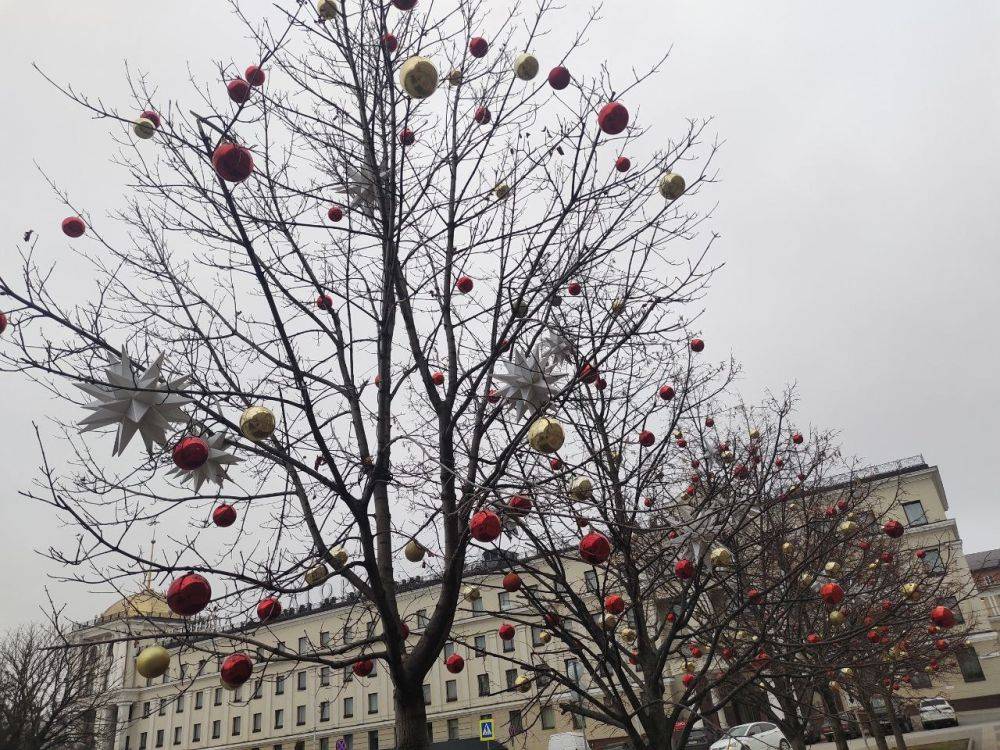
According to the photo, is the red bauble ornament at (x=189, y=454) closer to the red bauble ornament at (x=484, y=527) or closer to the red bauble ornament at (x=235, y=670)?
the red bauble ornament at (x=235, y=670)

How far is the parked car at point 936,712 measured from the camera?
93.7 feet

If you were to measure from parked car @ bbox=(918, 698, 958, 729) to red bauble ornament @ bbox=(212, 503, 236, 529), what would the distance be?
111ft

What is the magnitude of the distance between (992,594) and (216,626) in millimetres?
76984

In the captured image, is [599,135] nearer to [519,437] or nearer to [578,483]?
[519,437]

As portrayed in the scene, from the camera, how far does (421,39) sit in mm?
5566

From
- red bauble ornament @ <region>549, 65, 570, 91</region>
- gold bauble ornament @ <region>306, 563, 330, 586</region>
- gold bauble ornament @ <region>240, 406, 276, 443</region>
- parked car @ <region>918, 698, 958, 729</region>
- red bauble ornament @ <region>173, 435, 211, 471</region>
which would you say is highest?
red bauble ornament @ <region>549, 65, 570, 91</region>

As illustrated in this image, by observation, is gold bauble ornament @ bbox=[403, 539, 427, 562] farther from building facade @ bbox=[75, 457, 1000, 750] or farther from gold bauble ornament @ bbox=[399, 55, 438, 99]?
building facade @ bbox=[75, 457, 1000, 750]

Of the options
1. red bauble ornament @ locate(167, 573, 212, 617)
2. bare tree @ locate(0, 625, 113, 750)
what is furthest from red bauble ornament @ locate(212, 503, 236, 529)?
bare tree @ locate(0, 625, 113, 750)

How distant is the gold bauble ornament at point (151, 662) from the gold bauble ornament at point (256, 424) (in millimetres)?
1189

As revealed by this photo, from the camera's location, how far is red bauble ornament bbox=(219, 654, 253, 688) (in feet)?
12.1

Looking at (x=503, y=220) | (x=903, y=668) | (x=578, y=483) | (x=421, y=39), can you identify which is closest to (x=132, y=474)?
(x=578, y=483)

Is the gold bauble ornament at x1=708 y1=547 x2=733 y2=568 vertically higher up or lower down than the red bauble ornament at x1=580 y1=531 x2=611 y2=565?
higher up

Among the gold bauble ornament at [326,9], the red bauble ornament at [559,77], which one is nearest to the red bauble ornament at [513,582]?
the red bauble ornament at [559,77]

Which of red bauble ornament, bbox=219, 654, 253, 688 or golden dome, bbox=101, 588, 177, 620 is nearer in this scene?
red bauble ornament, bbox=219, 654, 253, 688
